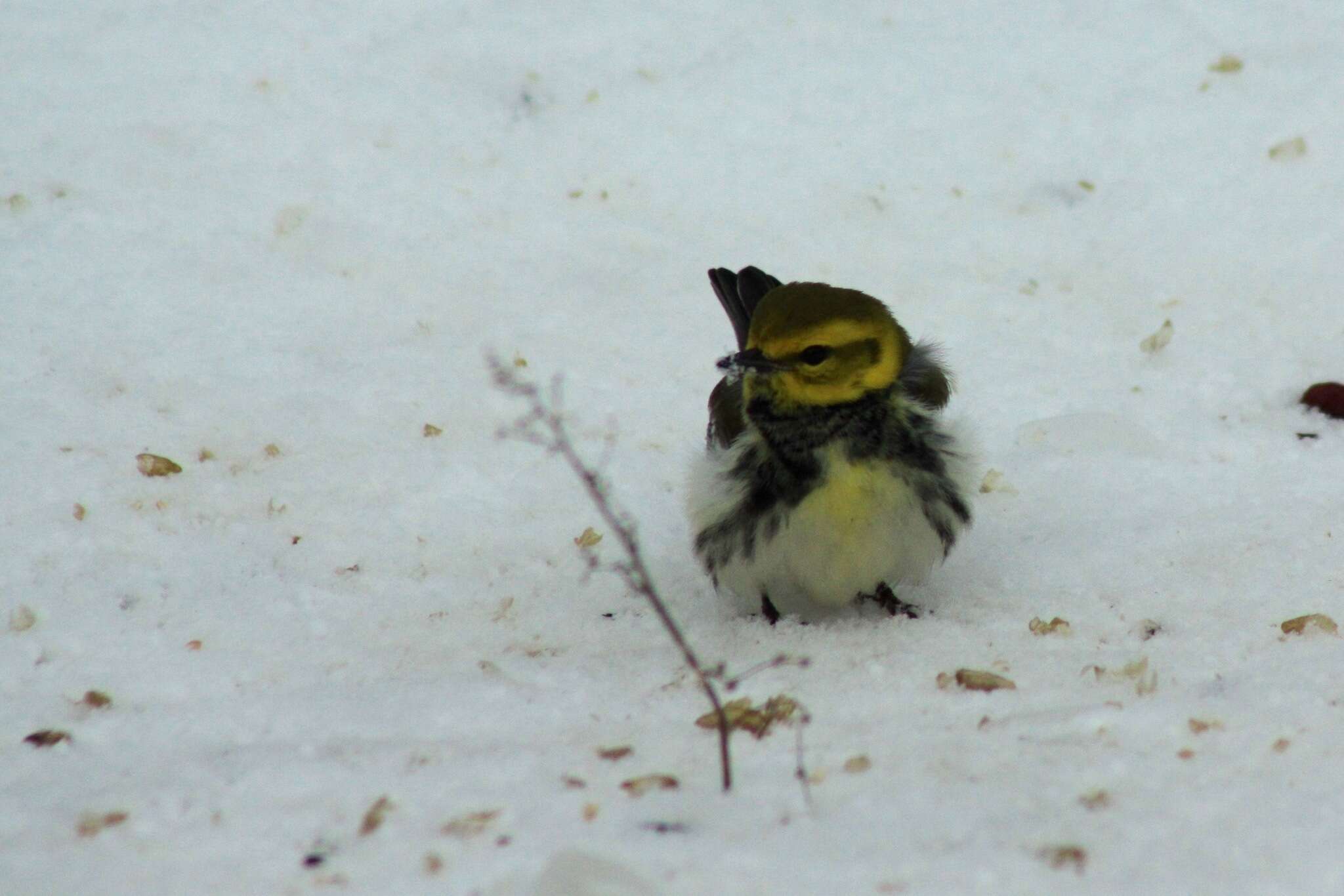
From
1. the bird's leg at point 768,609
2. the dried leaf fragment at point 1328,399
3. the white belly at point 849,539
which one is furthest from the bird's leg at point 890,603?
the dried leaf fragment at point 1328,399

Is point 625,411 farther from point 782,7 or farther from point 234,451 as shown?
point 782,7

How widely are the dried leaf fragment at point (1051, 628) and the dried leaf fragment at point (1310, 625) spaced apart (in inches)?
18.4

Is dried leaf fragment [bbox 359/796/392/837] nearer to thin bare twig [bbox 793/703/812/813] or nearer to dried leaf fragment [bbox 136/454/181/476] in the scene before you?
thin bare twig [bbox 793/703/812/813]

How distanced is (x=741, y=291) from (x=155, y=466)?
5.73 feet

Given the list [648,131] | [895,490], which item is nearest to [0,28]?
[648,131]

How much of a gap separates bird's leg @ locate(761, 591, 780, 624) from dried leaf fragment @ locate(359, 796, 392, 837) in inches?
59.1

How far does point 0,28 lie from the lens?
579cm

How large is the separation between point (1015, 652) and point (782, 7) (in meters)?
3.78

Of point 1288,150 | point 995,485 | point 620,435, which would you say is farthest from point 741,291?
point 1288,150

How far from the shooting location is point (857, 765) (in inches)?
98.2

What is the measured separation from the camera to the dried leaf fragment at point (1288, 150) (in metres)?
5.46

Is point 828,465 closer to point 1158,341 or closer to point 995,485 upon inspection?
point 995,485

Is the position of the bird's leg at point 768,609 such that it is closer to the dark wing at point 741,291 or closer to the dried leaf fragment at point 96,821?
the dark wing at point 741,291

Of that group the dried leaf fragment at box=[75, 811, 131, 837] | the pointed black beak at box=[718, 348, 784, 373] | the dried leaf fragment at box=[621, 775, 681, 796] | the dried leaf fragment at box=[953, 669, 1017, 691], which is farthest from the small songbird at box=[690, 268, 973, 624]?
A: the dried leaf fragment at box=[75, 811, 131, 837]
